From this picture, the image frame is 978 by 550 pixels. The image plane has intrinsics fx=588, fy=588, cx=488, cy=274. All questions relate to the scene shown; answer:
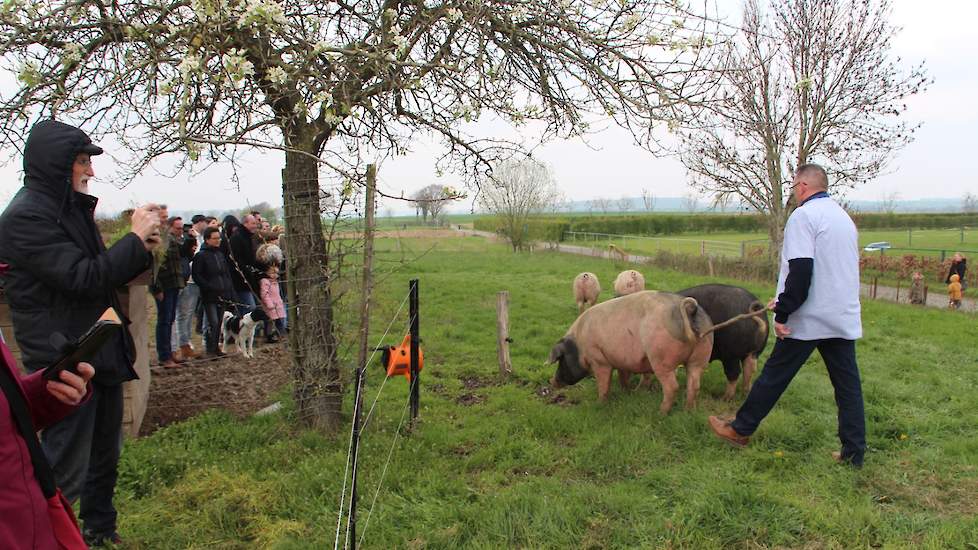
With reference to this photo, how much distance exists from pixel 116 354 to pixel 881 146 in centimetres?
1917

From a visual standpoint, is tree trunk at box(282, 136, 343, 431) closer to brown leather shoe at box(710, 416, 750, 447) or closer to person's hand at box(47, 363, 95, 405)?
person's hand at box(47, 363, 95, 405)

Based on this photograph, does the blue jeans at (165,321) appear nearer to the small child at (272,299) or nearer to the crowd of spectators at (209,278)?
the crowd of spectators at (209,278)

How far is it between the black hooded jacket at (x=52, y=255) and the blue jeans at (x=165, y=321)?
4.64 meters

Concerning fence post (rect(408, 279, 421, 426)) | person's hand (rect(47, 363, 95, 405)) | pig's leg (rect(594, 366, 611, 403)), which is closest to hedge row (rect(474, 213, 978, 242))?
pig's leg (rect(594, 366, 611, 403))

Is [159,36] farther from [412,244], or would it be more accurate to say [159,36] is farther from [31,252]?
[412,244]

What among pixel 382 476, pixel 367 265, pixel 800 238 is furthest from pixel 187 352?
pixel 800 238

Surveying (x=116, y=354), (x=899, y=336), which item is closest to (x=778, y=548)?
(x=116, y=354)

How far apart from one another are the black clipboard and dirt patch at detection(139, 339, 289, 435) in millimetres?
3629

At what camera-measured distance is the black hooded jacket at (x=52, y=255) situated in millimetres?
3094

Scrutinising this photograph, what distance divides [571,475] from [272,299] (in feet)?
20.4

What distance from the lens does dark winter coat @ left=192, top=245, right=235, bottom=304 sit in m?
8.23

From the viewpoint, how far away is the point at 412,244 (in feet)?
18.7

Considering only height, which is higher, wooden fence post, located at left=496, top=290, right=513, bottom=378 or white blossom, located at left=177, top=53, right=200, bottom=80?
white blossom, located at left=177, top=53, right=200, bottom=80

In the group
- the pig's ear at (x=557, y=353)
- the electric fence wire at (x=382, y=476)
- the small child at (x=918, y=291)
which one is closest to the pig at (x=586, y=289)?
→ the pig's ear at (x=557, y=353)
